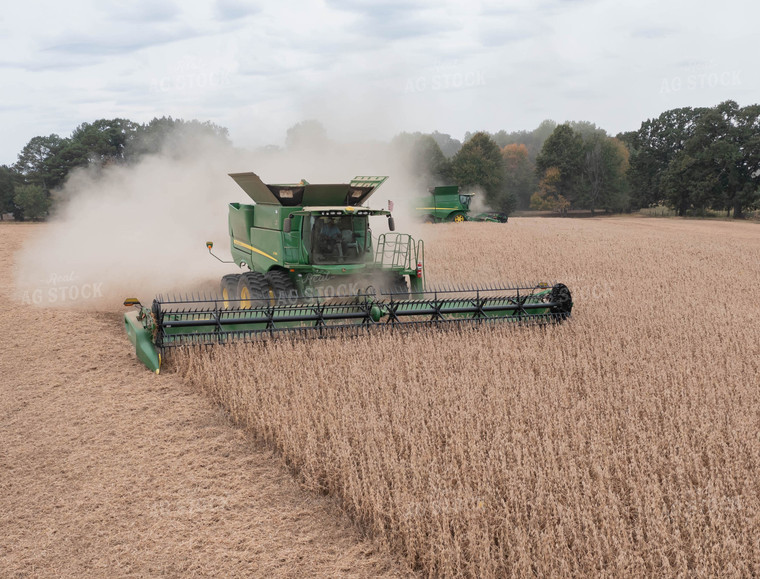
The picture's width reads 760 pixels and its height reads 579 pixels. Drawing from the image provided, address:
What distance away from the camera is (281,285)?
9.08 m

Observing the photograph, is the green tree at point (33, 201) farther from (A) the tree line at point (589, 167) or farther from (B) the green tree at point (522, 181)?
(B) the green tree at point (522, 181)

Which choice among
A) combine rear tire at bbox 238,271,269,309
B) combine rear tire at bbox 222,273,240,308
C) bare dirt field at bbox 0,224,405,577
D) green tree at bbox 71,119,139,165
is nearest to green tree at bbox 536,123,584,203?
green tree at bbox 71,119,139,165

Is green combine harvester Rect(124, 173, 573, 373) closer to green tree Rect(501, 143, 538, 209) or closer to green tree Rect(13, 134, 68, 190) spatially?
green tree Rect(13, 134, 68, 190)

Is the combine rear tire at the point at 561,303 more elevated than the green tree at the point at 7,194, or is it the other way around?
the green tree at the point at 7,194

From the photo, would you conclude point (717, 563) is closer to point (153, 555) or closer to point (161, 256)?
point (153, 555)

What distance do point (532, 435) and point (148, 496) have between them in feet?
9.17

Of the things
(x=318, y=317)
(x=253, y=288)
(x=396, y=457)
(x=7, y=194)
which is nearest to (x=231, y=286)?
(x=253, y=288)

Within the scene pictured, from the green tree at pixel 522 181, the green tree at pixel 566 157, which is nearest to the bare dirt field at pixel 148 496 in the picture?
the green tree at pixel 566 157

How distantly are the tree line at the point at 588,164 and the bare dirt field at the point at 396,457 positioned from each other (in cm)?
3505

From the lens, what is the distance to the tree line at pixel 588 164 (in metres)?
43.5

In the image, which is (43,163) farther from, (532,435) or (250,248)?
(532,435)

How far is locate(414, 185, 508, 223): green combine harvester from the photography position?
32.1 m

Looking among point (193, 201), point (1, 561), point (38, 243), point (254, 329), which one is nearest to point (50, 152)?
point (38, 243)

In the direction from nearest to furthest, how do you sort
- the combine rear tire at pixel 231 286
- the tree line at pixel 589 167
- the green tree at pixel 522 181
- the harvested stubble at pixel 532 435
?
the harvested stubble at pixel 532 435
the combine rear tire at pixel 231 286
the tree line at pixel 589 167
the green tree at pixel 522 181
